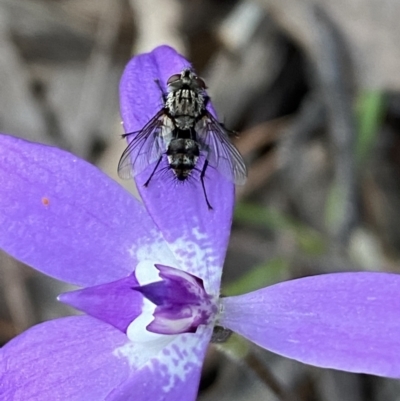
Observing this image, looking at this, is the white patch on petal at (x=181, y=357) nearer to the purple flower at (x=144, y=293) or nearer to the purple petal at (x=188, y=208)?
the purple flower at (x=144, y=293)

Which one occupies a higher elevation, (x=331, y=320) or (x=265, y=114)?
(x=265, y=114)

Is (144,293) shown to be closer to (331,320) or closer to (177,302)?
(177,302)

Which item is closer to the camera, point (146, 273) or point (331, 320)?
point (331, 320)

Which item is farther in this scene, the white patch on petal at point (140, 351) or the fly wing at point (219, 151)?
the fly wing at point (219, 151)

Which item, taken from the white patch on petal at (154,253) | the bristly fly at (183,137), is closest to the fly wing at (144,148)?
the bristly fly at (183,137)

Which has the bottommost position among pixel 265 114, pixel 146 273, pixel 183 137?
pixel 146 273

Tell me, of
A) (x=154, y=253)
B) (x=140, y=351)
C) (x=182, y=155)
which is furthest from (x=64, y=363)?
(x=182, y=155)

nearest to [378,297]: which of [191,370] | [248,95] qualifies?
[191,370]

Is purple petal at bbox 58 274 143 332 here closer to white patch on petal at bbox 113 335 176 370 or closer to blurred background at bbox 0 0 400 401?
white patch on petal at bbox 113 335 176 370
